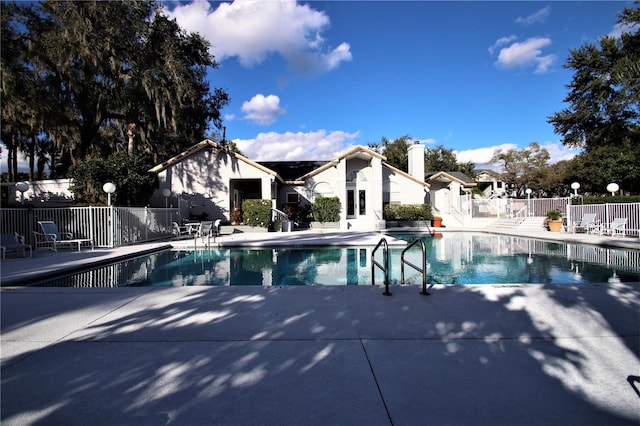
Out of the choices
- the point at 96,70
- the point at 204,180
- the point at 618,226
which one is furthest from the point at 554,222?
the point at 96,70

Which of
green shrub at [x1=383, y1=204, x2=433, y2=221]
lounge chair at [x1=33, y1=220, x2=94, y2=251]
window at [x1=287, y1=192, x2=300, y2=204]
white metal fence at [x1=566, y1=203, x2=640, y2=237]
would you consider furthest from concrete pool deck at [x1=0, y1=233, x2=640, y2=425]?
window at [x1=287, y1=192, x2=300, y2=204]

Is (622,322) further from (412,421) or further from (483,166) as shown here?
(483,166)

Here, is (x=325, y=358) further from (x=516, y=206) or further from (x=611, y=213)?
(x=516, y=206)

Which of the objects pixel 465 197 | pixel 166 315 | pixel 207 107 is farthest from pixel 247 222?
pixel 465 197

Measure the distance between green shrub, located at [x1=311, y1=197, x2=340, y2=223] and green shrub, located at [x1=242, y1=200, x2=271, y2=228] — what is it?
386 cm

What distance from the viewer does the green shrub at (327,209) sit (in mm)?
22547

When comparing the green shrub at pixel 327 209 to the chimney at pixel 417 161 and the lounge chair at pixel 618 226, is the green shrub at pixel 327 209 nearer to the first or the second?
the chimney at pixel 417 161

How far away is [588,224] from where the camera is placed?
17.5 m

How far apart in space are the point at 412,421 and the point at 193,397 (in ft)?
5.28

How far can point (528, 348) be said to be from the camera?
3.45 metres

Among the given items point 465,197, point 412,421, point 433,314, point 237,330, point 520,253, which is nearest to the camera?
point 412,421

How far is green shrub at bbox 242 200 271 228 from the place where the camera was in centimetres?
1992

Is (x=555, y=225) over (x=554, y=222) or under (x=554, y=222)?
under

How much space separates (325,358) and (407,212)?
21.8m
